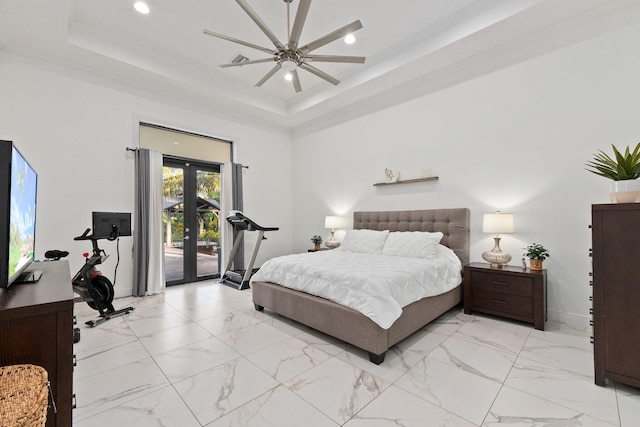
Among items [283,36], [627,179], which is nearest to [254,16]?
[283,36]

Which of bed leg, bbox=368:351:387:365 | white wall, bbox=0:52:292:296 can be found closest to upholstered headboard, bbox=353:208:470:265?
bed leg, bbox=368:351:387:365

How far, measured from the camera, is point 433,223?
416 centimetres

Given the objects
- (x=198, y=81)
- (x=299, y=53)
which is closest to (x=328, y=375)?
(x=299, y=53)

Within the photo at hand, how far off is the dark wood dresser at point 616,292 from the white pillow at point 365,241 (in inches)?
94.8

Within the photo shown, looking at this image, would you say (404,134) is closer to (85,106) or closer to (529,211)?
(529,211)

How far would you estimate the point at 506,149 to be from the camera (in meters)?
3.58

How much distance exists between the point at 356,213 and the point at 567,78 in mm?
3261

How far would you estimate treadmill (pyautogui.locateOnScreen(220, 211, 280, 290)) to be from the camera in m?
4.87

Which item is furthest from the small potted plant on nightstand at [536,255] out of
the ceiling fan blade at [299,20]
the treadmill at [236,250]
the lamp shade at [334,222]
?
the treadmill at [236,250]

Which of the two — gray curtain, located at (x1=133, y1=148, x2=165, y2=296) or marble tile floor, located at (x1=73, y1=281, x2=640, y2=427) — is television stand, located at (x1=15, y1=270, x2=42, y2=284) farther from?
gray curtain, located at (x1=133, y1=148, x2=165, y2=296)

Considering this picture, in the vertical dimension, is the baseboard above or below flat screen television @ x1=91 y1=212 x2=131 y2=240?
below

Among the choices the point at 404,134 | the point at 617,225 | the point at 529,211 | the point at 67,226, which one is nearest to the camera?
the point at 617,225

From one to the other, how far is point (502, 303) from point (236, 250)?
429cm

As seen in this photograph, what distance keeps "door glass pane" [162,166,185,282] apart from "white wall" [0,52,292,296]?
0.64 meters
